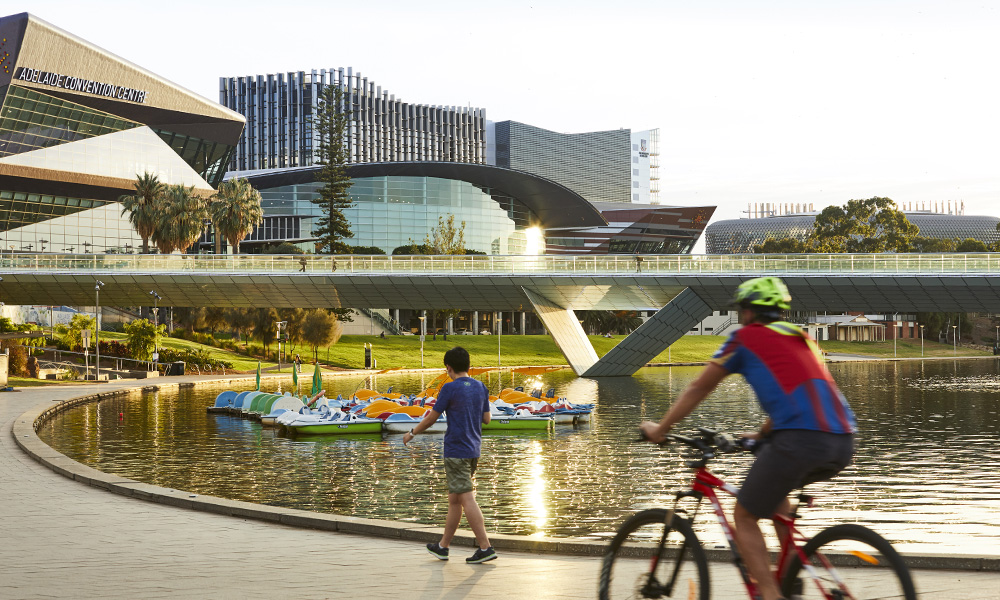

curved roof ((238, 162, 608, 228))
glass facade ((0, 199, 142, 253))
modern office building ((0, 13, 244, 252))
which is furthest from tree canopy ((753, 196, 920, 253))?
glass facade ((0, 199, 142, 253))

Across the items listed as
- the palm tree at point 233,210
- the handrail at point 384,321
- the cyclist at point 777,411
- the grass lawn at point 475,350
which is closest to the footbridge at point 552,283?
the grass lawn at point 475,350

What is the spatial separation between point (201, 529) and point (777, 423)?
8027mm

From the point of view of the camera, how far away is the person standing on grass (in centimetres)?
920

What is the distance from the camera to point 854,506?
15.6m

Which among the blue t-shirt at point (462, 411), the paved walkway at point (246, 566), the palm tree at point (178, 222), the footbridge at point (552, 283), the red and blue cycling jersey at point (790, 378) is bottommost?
the paved walkway at point (246, 566)

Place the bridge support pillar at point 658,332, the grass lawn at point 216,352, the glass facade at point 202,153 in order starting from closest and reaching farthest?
the bridge support pillar at point 658,332 < the grass lawn at point 216,352 < the glass facade at point 202,153

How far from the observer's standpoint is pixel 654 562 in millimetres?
6238

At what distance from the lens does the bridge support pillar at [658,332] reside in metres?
56.3

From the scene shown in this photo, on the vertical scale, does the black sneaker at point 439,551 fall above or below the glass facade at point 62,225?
below

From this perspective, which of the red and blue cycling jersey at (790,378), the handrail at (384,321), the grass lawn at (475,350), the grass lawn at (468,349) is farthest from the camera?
the handrail at (384,321)

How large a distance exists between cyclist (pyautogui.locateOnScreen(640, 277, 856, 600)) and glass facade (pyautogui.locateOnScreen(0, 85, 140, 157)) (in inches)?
3730

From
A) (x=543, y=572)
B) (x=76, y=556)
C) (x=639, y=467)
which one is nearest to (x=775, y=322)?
(x=543, y=572)

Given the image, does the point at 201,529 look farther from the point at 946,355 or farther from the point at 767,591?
the point at 946,355

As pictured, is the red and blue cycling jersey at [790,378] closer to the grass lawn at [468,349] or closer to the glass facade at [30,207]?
the grass lawn at [468,349]
